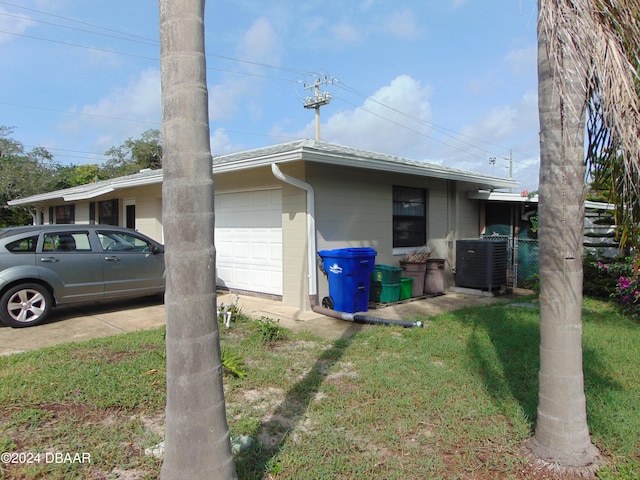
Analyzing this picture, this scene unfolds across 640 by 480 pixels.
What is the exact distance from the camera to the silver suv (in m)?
6.81

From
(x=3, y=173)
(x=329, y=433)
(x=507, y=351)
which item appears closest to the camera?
(x=329, y=433)

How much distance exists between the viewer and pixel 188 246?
2.17 metres

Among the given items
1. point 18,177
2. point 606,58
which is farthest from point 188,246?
point 18,177

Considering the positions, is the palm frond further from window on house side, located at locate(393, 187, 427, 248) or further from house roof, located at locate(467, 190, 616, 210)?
house roof, located at locate(467, 190, 616, 210)

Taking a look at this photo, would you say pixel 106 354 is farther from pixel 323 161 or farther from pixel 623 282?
pixel 623 282

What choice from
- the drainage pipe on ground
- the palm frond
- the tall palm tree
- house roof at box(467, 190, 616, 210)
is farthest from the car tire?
house roof at box(467, 190, 616, 210)

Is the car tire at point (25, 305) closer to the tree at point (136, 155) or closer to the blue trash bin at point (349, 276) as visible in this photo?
the blue trash bin at point (349, 276)

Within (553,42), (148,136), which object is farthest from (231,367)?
(148,136)

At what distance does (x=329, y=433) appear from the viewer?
3451mm

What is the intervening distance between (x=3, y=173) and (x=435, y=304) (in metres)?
28.0

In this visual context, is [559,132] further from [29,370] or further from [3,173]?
[3,173]

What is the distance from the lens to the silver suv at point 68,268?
6809 millimetres

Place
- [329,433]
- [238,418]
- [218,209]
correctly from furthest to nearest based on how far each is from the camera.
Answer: [218,209] < [238,418] < [329,433]

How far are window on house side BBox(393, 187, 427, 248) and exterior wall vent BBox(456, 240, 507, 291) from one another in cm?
102
